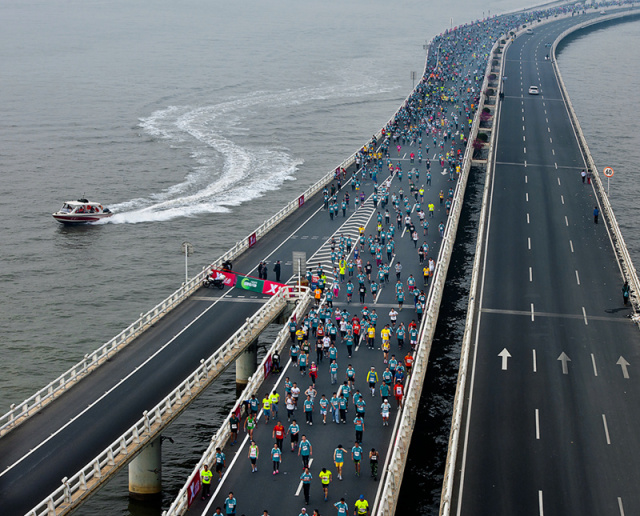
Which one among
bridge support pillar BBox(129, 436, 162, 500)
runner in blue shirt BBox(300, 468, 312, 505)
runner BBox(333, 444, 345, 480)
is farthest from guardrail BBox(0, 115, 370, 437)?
runner BBox(333, 444, 345, 480)

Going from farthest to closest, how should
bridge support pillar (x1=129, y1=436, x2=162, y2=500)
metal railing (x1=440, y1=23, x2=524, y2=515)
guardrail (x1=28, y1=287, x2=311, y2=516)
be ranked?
1. bridge support pillar (x1=129, y1=436, x2=162, y2=500)
2. metal railing (x1=440, y1=23, x2=524, y2=515)
3. guardrail (x1=28, y1=287, x2=311, y2=516)

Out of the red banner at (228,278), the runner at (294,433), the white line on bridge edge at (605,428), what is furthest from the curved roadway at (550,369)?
the red banner at (228,278)

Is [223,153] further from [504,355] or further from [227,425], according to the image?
[227,425]

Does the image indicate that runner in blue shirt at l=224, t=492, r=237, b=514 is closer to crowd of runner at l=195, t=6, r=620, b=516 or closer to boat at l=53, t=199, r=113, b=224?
crowd of runner at l=195, t=6, r=620, b=516

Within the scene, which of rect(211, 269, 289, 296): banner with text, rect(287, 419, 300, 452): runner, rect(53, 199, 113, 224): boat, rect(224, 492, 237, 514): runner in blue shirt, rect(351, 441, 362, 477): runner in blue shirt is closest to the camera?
rect(224, 492, 237, 514): runner in blue shirt

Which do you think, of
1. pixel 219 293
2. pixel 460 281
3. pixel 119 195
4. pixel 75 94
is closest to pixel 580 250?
pixel 460 281

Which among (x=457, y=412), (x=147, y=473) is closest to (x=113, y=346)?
(x=147, y=473)

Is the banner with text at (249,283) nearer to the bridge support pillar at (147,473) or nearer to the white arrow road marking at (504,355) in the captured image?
the white arrow road marking at (504,355)
